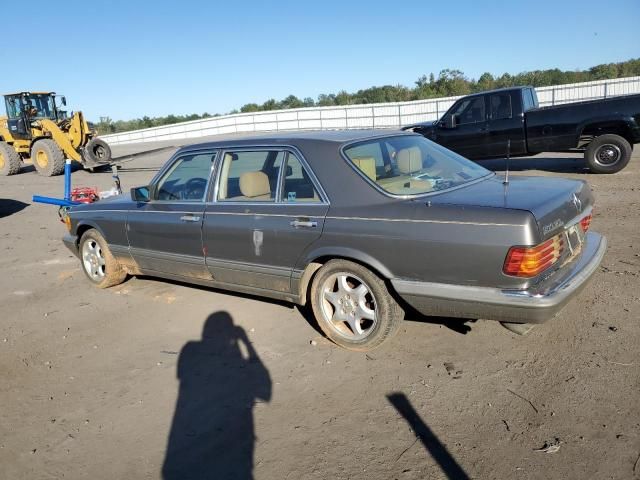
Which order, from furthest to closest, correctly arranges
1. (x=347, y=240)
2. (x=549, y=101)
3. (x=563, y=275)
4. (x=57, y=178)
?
1. (x=549, y=101)
2. (x=57, y=178)
3. (x=347, y=240)
4. (x=563, y=275)

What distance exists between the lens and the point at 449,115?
1172cm

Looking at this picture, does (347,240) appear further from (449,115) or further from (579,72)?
(579,72)

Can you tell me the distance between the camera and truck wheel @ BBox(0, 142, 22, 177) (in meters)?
18.2

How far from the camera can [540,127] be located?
34.0 feet

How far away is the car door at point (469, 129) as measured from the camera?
446 inches

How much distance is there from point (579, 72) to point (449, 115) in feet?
140

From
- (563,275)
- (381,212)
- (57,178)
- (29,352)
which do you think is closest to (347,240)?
(381,212)

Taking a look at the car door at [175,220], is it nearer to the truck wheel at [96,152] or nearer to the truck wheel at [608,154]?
the truck wheel at [608,154]

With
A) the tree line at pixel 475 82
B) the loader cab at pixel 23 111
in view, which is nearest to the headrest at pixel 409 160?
the loader cab at pixel 23 111

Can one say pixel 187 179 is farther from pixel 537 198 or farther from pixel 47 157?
pixel 47 157

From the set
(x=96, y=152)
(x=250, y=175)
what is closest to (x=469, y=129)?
(x=250, y=175)

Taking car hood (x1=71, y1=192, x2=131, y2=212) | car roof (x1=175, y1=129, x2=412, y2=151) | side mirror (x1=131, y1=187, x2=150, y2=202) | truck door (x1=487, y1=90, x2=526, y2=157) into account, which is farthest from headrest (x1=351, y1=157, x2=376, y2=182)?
truck door (x1=487, y1=90, x2=526, y2=157)

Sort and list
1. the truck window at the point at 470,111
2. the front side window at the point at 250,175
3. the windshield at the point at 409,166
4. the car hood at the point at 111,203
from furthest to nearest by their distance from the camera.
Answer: the truck window at the point at 470,111
the car hood at the point at 111,203
the front side window at the point at 250,175
the windshield at the point at 409,166

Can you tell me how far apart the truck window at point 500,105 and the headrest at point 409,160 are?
7615mm
